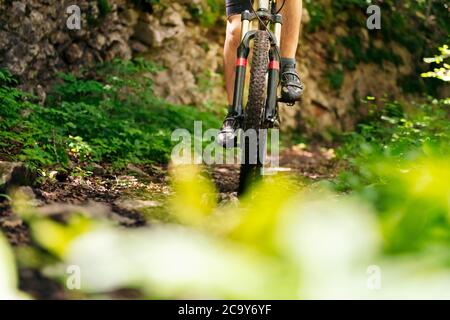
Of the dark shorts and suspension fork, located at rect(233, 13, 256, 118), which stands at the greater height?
the dark shorts

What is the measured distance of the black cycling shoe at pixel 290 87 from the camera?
9.20ft

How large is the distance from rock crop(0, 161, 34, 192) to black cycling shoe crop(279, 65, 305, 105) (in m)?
1.45

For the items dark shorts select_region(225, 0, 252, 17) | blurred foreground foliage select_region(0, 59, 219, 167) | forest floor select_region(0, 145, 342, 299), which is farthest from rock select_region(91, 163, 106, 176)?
dark shorts select_region(225, 0, 252, 17)

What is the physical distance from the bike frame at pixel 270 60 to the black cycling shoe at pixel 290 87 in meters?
0.23

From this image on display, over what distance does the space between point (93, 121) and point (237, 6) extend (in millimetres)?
1521

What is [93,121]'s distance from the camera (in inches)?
147

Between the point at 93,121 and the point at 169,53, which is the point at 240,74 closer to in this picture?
the point at 93,121

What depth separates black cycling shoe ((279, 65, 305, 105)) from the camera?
2.80 m

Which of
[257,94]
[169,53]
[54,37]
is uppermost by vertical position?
[169,53]

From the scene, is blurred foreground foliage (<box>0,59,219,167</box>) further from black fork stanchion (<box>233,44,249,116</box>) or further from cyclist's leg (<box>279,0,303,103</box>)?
cyclist's leg (<box>279,0,303,103</box>)

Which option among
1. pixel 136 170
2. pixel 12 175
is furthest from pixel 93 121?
pixel 12 175

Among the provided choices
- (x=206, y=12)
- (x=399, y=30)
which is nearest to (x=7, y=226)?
(x=206, y=12)

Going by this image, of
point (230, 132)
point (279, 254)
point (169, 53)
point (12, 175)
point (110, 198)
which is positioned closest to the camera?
point (279, 254)
